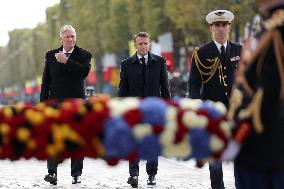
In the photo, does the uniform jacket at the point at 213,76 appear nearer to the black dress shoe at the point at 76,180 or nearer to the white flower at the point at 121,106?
the black dress shoe at the point at 76,180

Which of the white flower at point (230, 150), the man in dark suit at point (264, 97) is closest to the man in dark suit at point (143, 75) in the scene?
the man in dark suit at point (264, 97)

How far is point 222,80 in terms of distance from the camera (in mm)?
7867

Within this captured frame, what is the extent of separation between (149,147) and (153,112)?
15cm

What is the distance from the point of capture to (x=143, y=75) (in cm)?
1072

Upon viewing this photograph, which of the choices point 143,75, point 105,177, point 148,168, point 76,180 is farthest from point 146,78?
point 105,177

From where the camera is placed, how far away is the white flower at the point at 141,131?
147 inches

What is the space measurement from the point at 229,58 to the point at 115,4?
62.1 m

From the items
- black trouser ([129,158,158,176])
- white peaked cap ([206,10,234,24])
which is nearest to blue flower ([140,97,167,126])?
white peaked cap ([206,10,234,24])

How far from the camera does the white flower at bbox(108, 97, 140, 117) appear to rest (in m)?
3.78

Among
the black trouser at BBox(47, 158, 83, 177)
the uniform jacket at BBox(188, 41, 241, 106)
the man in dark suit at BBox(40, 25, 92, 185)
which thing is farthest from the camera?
the black trouser at BBox(47, 158, 83, 177)

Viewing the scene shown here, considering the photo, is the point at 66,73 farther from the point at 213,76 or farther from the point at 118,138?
the point at 118,138

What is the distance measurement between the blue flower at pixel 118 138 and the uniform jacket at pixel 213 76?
4.13 metres

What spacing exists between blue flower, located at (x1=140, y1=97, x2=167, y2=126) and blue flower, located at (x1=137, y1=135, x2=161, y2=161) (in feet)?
0.23

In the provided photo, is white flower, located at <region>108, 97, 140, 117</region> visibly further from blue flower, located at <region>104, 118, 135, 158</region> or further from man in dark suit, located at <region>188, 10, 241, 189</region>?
man in dark suit, located at <region>188, 10, 241, 189</region>
